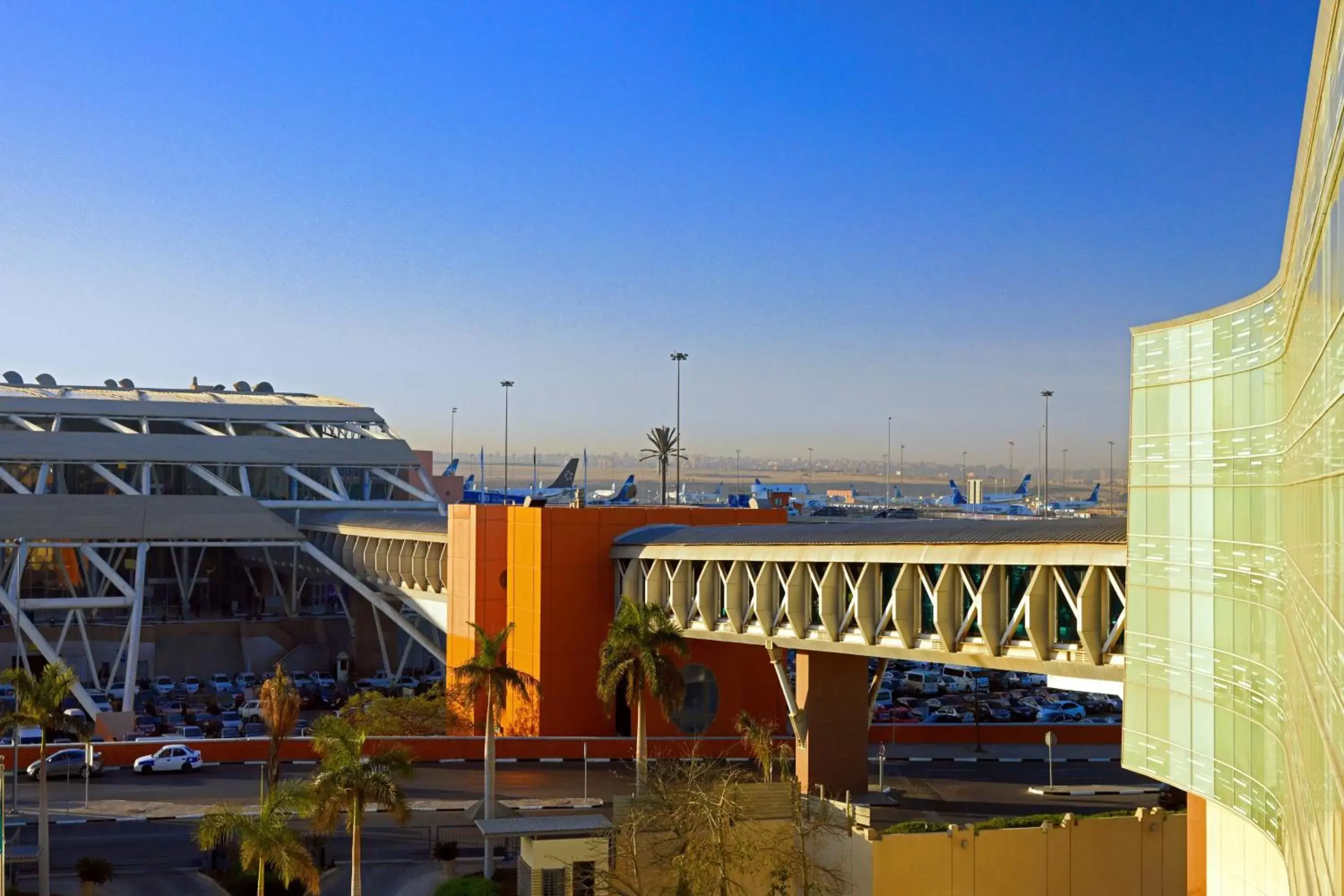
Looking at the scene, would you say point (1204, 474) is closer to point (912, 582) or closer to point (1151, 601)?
point (1151, 601)

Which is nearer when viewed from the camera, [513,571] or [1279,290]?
[1279,290]

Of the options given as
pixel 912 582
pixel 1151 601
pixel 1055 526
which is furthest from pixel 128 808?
pixel 1151 601

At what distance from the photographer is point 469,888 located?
112 feet

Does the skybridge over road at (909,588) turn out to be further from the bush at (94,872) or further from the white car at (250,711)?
the white car at (250,711)

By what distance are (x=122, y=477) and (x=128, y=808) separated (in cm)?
3940

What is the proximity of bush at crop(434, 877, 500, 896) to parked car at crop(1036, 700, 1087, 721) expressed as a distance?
35045mm

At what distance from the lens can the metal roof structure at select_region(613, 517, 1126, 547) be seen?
3133cm

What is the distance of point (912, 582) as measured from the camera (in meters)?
36.5

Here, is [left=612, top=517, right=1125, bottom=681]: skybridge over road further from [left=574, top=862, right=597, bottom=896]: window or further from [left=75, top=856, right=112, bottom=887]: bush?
[left=75, top=856, right=112, bottom=887]: bush

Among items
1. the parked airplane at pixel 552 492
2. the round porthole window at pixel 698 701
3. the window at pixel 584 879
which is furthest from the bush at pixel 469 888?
the parked airplane at pixel 552 492

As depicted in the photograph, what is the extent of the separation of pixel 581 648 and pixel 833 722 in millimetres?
11168

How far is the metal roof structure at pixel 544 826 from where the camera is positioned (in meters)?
32.7

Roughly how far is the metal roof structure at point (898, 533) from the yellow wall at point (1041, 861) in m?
6.73

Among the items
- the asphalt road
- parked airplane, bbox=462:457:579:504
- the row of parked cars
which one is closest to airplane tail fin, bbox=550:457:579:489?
parked airplane, bbox=462:457:579:504
